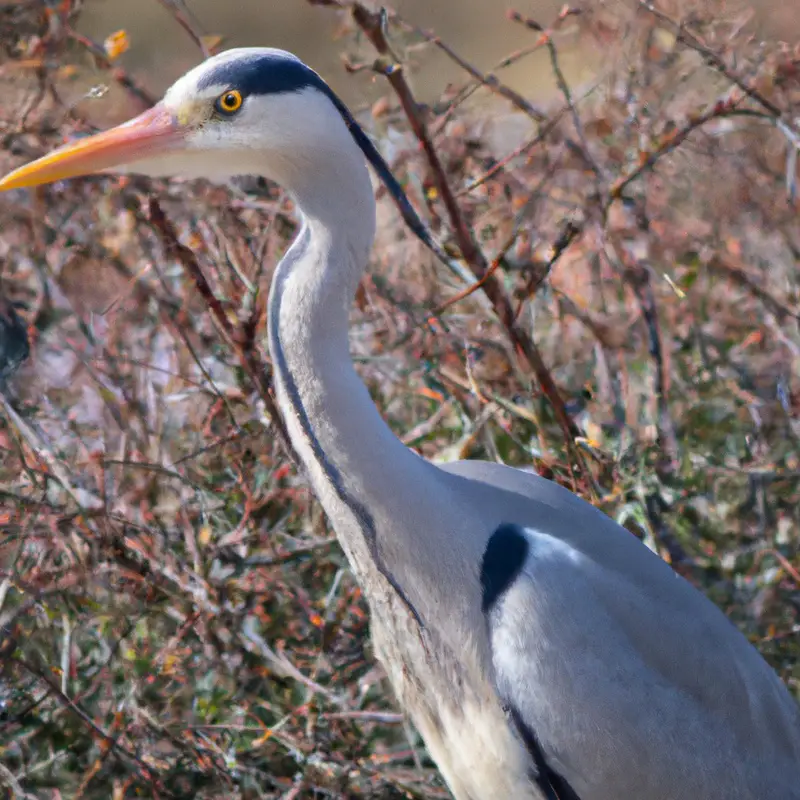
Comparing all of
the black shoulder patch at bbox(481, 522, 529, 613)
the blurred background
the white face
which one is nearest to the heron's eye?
the white face

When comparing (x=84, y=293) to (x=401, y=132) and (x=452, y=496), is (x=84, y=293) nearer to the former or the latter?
(x=401, y=132)

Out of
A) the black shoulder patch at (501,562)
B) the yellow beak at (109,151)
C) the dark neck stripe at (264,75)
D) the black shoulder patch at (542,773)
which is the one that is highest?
the dark neck stripe at (264,75)

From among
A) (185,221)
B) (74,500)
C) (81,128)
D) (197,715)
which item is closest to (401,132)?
(185,221)

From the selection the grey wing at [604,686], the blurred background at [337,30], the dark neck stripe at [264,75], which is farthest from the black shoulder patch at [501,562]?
the blurred background at [337,30]

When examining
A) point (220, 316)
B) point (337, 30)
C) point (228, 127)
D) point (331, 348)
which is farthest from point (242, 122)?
point (337, 30)

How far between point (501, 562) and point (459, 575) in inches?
2.7

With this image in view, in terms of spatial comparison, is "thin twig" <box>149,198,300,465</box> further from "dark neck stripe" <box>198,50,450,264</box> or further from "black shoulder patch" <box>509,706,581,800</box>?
"black shoulder patch" <box>509,706,581,800</box>

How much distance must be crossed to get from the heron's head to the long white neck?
0.05 m

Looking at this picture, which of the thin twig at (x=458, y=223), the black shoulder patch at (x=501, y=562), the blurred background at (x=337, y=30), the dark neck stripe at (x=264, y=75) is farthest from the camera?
the blurred background at (x=337, y=30)

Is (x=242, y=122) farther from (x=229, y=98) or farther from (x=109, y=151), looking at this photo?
(x=109, y=151)

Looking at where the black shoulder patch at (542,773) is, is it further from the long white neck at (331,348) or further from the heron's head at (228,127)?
the heron's head at (228,127)

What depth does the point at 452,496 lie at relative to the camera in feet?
5.49

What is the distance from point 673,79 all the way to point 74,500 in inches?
65.8

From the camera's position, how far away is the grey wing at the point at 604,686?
1580mm
